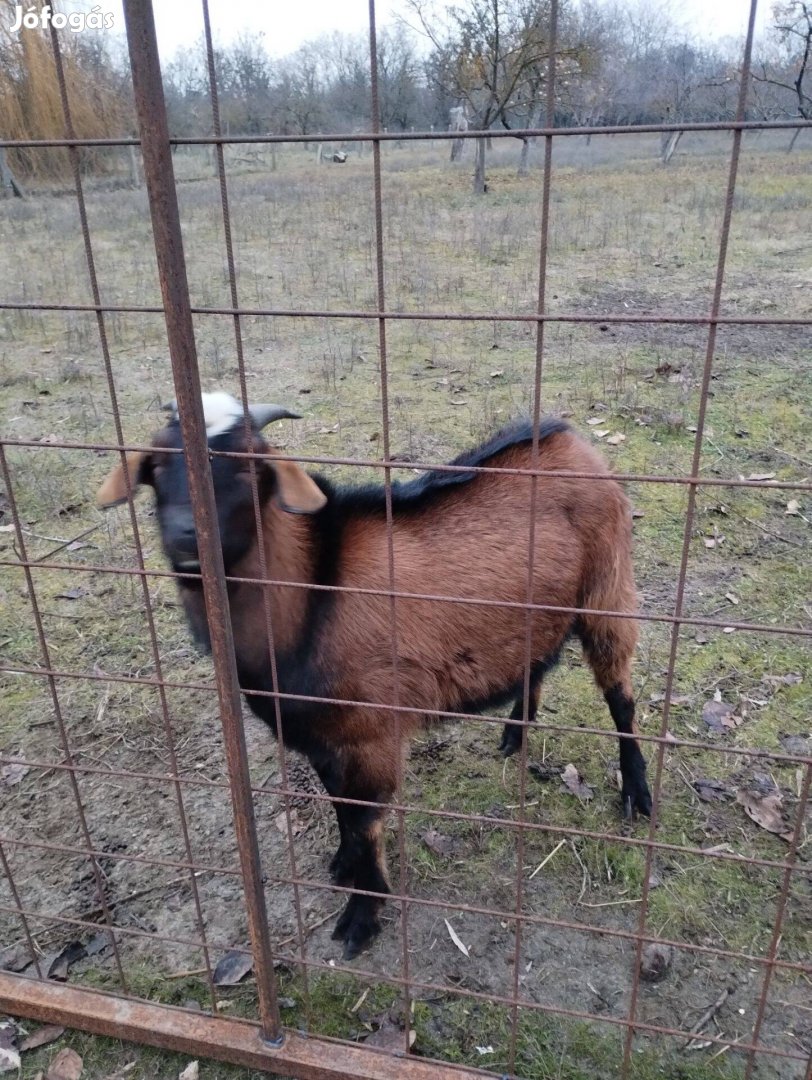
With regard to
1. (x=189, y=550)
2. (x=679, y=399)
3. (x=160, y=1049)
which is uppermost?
(x=189, y=550)

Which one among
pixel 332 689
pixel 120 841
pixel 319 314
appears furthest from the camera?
pixel 120 841

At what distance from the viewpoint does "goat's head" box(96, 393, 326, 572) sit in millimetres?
2090

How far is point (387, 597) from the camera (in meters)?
2.46

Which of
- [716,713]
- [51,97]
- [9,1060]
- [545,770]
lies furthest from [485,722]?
[51,97]

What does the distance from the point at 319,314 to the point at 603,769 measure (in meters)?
2.38

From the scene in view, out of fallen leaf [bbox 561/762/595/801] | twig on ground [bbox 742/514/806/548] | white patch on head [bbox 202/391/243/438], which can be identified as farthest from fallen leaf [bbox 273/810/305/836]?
twig on ground [bbox 742/514/806/548]

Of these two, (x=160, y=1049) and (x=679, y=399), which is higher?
(x=679, y=399)

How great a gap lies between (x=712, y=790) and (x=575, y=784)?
495 mm

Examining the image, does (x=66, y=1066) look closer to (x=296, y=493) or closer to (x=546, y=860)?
(x=546, y=860)

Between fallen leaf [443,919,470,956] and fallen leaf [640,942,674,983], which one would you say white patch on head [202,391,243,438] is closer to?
fallen leaf [443,919,470,956]

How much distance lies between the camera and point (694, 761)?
10.7 ft

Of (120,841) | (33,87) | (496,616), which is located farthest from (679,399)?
(120,841)

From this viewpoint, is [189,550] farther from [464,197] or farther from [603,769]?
[464,197]

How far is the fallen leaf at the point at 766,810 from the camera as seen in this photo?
2930mm
